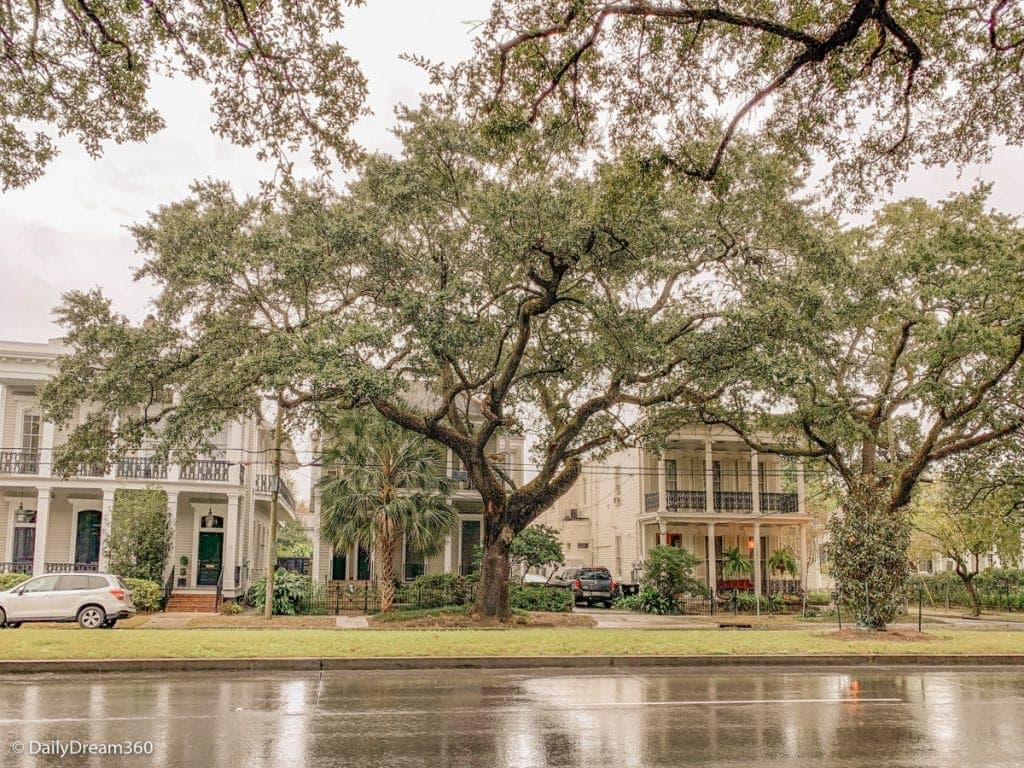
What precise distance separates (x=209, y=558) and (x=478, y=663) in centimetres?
2105

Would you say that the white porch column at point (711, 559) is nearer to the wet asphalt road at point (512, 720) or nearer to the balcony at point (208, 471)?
the balcony at point (208, 471)

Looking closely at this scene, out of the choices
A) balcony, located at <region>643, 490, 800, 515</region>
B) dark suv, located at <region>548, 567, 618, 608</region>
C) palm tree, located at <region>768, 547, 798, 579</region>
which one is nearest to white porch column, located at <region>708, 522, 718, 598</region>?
balcony, located at <region>643, 490, 800, 515</region>

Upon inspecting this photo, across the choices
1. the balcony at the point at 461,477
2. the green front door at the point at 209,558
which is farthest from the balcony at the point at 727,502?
the green front door at the point at 209,558

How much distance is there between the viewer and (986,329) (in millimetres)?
17938

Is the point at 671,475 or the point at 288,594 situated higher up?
the point at 671,475

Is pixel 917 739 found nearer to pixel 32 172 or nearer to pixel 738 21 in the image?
pixel 738 21

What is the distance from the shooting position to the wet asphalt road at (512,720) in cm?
732

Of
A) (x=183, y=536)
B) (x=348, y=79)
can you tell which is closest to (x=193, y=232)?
(x=348, y=79)

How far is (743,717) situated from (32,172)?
10.3 m

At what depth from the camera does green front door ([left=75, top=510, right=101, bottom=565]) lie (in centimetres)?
3048

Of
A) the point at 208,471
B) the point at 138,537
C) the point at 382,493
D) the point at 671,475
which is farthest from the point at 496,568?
the point at 671,475

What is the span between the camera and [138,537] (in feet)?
89.8

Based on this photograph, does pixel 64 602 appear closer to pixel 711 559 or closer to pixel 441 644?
pixel 441 644

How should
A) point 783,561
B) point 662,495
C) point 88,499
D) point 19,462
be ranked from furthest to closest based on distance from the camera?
1. point 662,495
2. point 783,561
3. point 88,499
4. point 19,462
